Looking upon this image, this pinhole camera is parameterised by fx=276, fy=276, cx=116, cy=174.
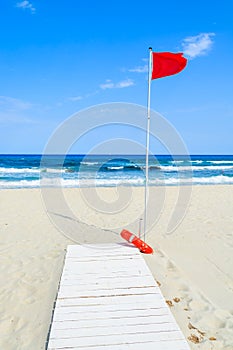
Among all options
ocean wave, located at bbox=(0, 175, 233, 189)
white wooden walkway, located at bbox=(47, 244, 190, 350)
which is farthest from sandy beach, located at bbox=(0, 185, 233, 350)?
ocean wave, located at bbox=(0, 175, 233, 189)

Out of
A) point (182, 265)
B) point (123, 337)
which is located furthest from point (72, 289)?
point (182, 265)

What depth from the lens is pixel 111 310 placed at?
3.27 metres

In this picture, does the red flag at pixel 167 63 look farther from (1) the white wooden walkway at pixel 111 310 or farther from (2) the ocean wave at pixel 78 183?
(2) the ocean wave at pixel 78 183

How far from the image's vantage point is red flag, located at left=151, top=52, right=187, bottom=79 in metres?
5.27

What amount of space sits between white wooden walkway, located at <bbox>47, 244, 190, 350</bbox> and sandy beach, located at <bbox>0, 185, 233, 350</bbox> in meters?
0.35

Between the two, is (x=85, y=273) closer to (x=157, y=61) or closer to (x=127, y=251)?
(x=127, y=251)

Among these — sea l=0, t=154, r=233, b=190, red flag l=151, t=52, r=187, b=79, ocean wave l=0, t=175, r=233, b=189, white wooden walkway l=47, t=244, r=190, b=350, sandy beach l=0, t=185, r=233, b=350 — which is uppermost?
red flag l=151, t=52, r=187, b=79

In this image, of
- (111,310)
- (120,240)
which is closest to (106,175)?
(120,240)

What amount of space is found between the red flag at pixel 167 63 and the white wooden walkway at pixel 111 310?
142 inches

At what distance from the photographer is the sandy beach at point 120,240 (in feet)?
11.1

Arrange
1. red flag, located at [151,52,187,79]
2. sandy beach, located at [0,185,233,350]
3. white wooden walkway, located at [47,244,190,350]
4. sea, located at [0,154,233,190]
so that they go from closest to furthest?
white wooden walkway, located at [47,244,190,350] < sandy beach, located at [0,185,233,350] < red flag, located at [151,52,187,79] < sea, located at [0,154,233,190]

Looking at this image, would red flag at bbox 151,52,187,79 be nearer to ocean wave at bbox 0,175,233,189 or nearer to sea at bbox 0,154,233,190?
ocean wave at bbox 0,175,233,189

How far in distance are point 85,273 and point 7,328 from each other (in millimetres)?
1277

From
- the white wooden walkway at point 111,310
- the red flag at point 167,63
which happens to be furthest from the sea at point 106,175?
the white wooden walkway at point 111,310
